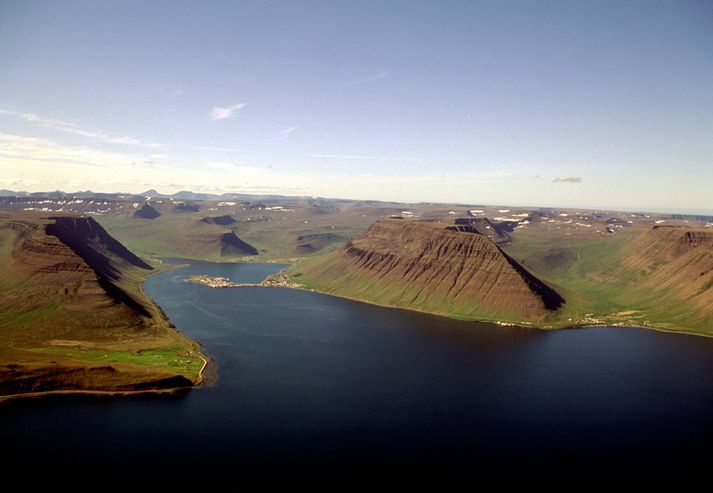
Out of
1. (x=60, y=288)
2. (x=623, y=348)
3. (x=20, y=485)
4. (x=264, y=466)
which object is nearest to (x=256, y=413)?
(x=264, y=466)

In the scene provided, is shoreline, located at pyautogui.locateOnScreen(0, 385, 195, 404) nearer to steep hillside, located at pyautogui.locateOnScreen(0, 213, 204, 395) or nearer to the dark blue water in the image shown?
steep hillside, located at pyautogui.locateOnScreen(0, 213, 204, 395)

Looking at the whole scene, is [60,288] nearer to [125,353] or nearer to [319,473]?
[125,353]

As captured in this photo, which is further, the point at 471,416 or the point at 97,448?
the point at 471,416

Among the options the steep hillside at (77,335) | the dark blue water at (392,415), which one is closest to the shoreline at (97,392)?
the steep hillside at (77,335)

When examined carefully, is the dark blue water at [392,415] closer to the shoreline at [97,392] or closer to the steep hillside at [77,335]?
the shoreline at [97,392]

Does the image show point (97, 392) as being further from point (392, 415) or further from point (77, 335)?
point (392, 415)

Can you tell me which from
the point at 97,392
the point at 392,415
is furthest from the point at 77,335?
the point at 392,415
